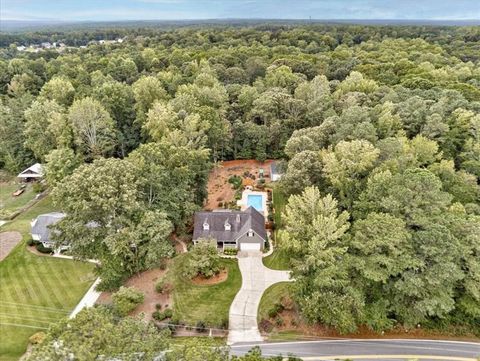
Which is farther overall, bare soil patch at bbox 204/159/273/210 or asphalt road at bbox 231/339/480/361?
bare soil patch at bbox 204/159/273/210

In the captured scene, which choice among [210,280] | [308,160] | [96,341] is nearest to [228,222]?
[210,280]

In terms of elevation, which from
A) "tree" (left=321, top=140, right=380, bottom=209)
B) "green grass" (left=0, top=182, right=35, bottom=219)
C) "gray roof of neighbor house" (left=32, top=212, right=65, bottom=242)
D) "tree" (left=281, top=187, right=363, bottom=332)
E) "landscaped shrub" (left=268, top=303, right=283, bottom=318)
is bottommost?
"green grass" (left=0, top=182, right=35, bottom=219)

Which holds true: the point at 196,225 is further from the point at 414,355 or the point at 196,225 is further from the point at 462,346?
the point at 462,346

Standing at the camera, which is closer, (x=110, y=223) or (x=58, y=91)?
(x=110, y=223)

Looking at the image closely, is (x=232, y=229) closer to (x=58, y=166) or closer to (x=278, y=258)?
(x=278, y=258)

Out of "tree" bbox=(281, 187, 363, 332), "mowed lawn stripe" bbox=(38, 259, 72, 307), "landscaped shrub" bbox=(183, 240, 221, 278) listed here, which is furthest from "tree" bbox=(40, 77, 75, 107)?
"tree" bbox=(281, 187, 363, 332)

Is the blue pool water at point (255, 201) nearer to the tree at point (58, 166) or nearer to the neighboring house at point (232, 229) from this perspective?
the neighboring house at point (232, 229)

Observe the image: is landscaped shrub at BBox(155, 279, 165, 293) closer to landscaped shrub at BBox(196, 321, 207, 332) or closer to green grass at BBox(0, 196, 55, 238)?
landscaped shrub at BBox(196, 321, 207, 332)
